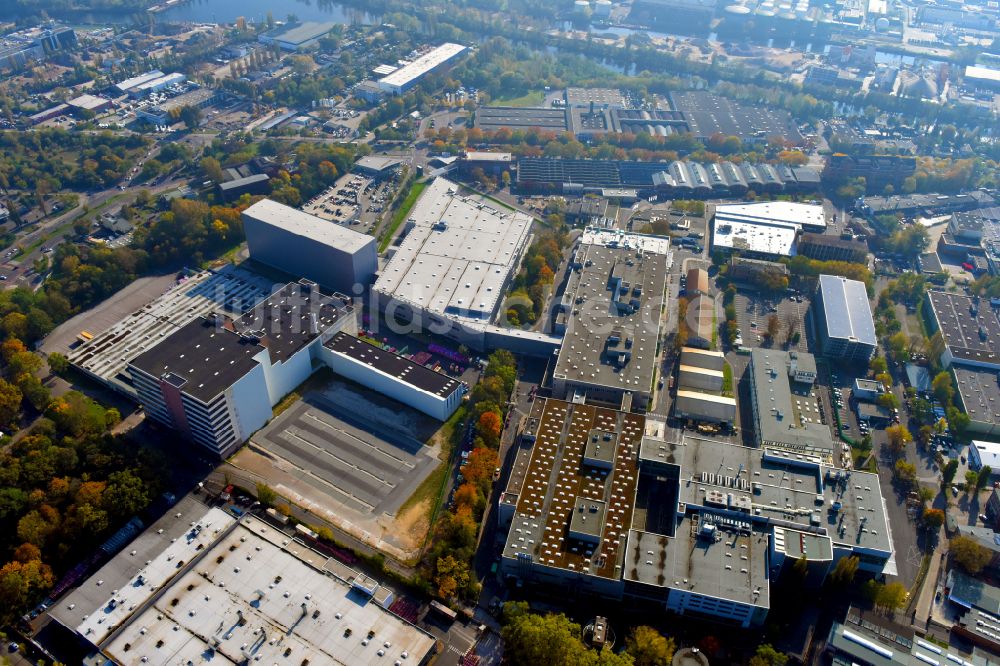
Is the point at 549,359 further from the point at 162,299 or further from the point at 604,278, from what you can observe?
the point at 162,299

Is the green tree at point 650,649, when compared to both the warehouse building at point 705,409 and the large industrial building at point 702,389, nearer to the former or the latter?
the warehouse building at point 705,409

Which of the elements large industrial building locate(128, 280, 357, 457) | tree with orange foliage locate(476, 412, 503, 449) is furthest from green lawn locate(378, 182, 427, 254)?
tree with orange foliage locate(476, 412, 503, 449)

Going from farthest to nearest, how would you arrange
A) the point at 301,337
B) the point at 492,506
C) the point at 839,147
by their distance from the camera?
the point at 839,147, the point at 301,337, the point at 492,506

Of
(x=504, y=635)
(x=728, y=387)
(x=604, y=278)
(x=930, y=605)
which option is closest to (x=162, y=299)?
(x=604, y=278)

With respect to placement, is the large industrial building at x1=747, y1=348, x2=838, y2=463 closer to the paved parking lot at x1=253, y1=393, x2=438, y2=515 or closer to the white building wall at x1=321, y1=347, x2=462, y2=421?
the white building wall at x1=321, y1=347, x2=462, y2=421

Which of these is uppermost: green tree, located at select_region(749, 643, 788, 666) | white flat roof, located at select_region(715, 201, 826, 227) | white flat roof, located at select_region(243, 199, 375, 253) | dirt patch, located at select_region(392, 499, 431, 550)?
white flat roof, located at select_region(243, 199, 375, 253)
